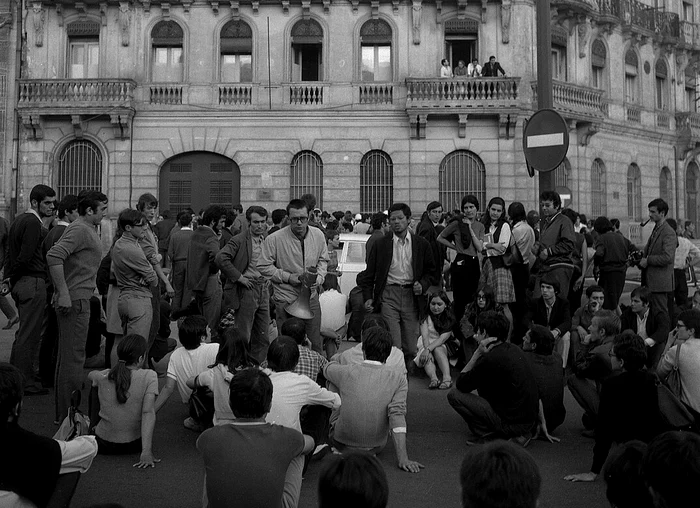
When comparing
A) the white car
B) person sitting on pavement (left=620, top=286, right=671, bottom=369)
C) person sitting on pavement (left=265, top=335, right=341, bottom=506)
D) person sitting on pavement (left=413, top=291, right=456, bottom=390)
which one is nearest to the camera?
person sitting on pavement (left=265, top=335, right=341, bottom=506)

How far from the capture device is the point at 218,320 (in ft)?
34.4

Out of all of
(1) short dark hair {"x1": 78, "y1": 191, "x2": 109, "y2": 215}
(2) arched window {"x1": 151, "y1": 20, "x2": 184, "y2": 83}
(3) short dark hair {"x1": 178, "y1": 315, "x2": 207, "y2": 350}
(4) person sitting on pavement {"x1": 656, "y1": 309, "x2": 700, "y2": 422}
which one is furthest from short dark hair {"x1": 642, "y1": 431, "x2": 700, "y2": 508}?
(2) arched window {"x1": 151, "y1": 20, "x2": 184, "y2": 83}

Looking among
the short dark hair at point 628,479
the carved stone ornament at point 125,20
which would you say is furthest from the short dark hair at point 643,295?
the carved stone ornament at point 125,20

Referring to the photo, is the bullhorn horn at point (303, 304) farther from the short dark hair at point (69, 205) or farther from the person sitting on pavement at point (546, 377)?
the short dark hair at point (69, 205)

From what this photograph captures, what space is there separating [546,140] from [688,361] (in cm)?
400

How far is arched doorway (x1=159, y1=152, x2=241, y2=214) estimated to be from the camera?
1024 inches

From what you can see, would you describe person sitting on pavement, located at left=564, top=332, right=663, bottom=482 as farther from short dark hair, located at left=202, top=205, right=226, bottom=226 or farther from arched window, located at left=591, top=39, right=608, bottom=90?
arched window, located at left=591, top=39, right=608, bottom=90

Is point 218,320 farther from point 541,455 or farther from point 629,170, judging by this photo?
point 629,170

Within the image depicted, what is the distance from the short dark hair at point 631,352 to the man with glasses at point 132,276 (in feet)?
15.8

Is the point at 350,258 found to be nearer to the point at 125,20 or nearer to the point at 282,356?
the point at 282,356

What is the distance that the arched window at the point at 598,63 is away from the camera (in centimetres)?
2995

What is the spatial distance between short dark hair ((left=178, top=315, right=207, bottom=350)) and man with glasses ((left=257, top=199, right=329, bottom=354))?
4.64 feet

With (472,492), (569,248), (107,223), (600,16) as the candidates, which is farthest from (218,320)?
(600,16)

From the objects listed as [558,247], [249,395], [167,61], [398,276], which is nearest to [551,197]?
[558,247]
